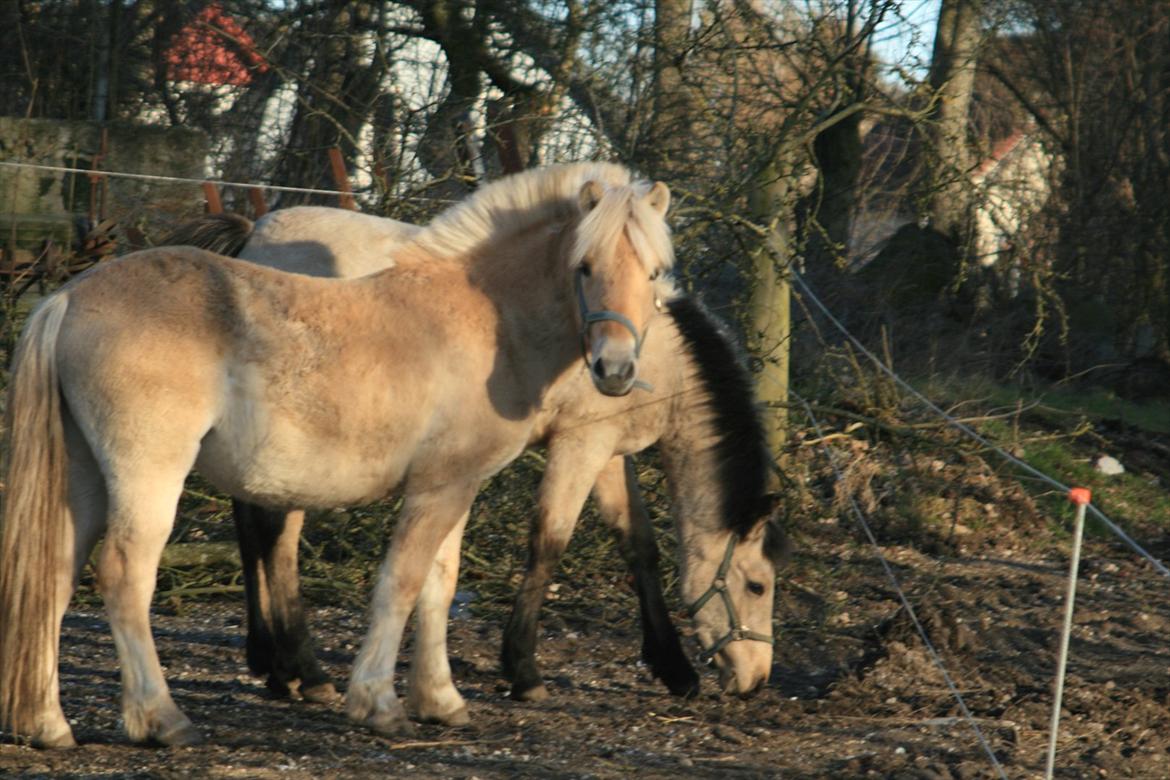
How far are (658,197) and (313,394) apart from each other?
1385mm

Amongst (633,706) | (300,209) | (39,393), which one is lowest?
(633,706)

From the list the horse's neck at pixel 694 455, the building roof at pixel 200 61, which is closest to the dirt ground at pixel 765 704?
the horse's neck at pixel 694 455

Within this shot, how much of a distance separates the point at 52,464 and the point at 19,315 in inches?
140

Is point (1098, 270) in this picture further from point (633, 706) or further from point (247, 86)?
point (633, 706)

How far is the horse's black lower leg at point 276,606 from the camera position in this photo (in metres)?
5.24

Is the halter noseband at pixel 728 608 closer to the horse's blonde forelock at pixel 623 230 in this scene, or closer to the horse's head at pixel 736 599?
the horse's head at pixel 736 599

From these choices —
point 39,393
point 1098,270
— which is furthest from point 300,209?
point 1098,270

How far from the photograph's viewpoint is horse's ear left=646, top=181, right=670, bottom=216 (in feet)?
15.4

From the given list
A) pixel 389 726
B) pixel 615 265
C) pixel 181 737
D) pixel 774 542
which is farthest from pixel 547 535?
pixel 181 737

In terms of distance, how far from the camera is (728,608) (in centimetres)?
570

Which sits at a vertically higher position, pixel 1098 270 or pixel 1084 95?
pixel 1084 95

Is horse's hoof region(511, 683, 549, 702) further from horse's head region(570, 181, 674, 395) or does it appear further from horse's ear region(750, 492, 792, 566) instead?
horse's head region(570, 181, 674, 395)

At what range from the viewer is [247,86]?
14.0 meters

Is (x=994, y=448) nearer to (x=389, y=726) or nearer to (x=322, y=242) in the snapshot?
(x=389, y=726)
